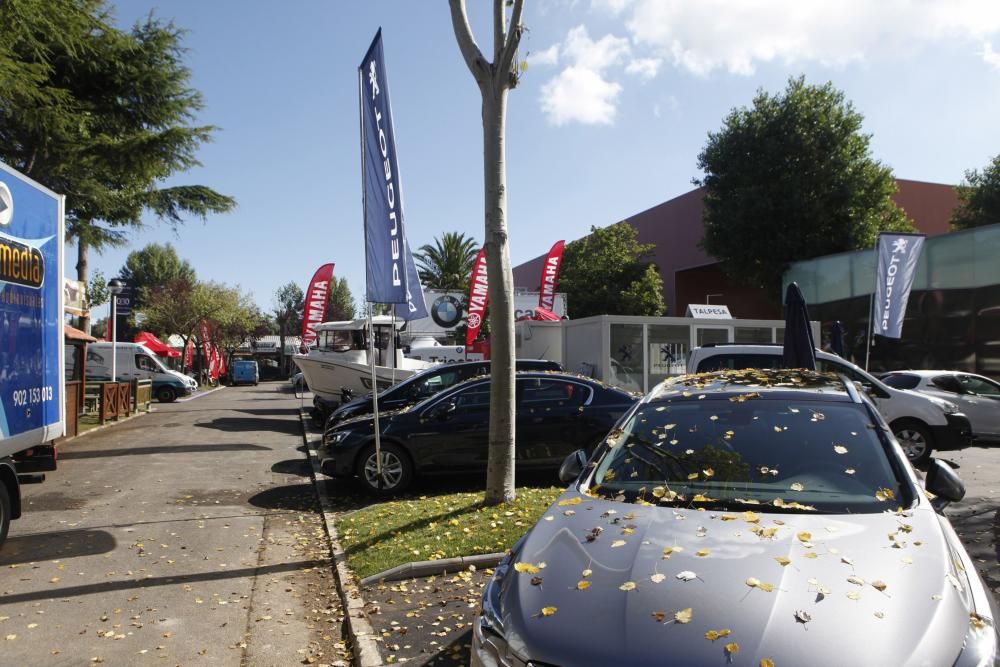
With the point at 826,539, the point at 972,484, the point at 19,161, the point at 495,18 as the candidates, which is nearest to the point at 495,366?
the point at 495,18

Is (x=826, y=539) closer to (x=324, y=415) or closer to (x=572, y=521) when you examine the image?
(x=572, y=521)

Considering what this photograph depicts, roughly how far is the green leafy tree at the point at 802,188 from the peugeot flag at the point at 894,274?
16.3 meters

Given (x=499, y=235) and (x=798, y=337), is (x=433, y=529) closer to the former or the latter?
(x=499, y=235)

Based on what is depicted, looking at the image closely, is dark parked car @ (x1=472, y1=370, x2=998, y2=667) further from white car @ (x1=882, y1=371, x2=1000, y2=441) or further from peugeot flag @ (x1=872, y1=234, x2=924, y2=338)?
peugeot flag @ (x1=872, y1=234, x2=924, y2=338)

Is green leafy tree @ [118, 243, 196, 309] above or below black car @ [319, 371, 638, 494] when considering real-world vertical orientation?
above

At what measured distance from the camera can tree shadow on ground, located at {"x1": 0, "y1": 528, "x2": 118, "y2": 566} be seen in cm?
647

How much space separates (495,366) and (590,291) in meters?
39.6

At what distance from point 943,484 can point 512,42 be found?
17.2ft

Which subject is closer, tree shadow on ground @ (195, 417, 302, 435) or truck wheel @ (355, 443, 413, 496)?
truck wheel @ (355, 443, 413, 496)

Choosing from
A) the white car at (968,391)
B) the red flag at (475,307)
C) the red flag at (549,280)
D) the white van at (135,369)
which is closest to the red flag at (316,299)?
the red flag at (475,307)

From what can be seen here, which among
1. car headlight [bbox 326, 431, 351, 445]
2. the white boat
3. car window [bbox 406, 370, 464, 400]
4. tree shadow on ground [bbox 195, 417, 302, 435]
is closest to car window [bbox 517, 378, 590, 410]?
car headlight [bbox 326, 431, 351, 445]

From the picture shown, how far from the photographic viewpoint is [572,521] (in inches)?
136

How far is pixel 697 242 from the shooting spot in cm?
4359

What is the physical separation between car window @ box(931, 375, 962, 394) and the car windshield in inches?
440
